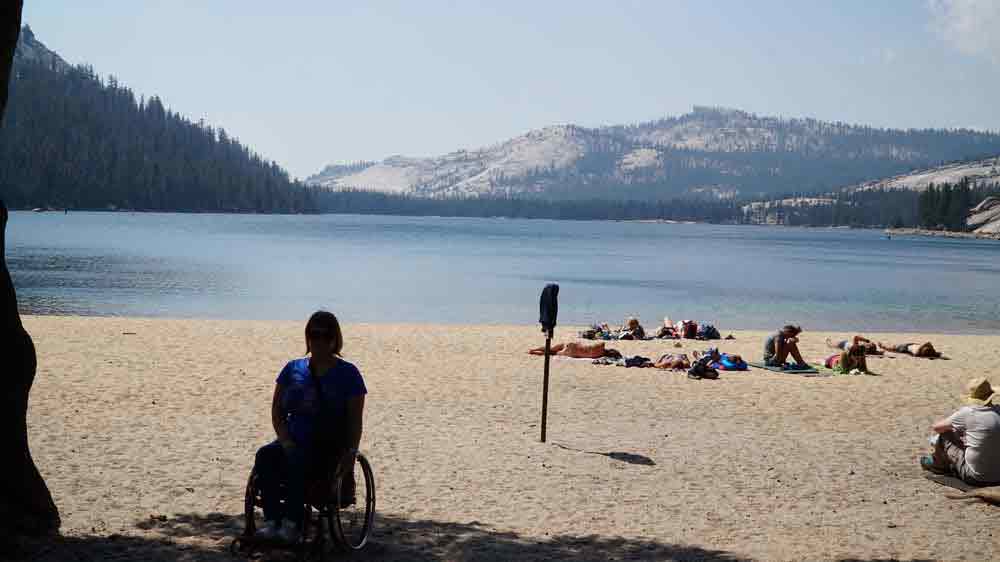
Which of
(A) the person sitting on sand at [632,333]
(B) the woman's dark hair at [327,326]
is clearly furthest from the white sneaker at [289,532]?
(A) the person sitting on sand at [632,333]

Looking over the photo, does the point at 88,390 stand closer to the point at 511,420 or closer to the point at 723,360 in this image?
the point at 511,420

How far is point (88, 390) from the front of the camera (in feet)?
45.5

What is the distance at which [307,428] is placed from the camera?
6.34 meters

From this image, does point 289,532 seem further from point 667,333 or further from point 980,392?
point 667,333

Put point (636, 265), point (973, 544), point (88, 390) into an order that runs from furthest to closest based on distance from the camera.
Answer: point (636, 265) → point (88, 390) → point (973, 544)

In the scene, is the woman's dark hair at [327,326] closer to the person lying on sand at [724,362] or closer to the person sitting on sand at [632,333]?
the person lying on sand at [724,362]

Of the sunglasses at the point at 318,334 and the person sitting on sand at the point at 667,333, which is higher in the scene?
the sunglasses at the point at 318,334

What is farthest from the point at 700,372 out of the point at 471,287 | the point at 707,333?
the point at 471,287

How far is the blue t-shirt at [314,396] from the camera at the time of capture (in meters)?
6.32

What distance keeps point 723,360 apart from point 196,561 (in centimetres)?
1480

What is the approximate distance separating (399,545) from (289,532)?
1162mm

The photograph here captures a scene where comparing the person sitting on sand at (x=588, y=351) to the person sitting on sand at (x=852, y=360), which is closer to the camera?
the person sitting on sand at (x=852, y=360)

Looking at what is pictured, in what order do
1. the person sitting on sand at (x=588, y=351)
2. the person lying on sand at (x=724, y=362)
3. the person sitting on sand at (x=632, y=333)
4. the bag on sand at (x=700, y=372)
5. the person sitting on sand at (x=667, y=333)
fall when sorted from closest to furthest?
the bag on sand at (x=700, y=372), the person lying on sand at (x=724, y=362), the person sitting on sand at (x=588, y=351), the person sitting on sand at (x=632, y=333), the person sitting on sand at (x=667, y=333)

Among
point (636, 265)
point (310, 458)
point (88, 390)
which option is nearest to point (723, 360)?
point (88, 390)
